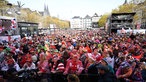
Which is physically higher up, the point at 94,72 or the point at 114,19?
the point at 114,19

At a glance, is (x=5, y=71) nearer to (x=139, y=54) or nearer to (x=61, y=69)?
(x=61, y=69)

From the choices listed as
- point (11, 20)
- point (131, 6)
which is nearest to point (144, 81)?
point (11, 20)

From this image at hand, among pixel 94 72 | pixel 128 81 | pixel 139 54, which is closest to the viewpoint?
pixel 128 81

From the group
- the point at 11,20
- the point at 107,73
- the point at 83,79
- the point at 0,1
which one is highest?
the point at 0,1

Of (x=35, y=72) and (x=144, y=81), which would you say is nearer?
(x=144, y=81)

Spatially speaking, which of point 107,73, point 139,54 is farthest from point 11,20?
point 107,73

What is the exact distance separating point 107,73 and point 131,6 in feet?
200

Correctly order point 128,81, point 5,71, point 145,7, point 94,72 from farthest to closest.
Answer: point 145,7, point 5,71, point 94,72, point 128,81

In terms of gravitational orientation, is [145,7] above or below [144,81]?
above

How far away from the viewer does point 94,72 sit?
7000mm

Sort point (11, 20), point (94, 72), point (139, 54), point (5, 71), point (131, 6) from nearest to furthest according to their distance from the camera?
point (94, 72) < point (5, 71) < point (139, 54) < point (11, 20) < point (131, 6)

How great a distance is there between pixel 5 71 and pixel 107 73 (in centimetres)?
492

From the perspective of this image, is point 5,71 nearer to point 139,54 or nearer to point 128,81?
point 128,81

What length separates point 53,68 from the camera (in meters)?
7.80
